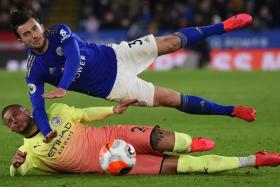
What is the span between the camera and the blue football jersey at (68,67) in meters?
8.80

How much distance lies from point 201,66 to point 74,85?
18970mm

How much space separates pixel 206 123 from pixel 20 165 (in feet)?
18.5

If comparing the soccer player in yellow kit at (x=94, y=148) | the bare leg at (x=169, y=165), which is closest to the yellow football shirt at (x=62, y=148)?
the soccer player in yellow kit at (x=94, y=148)

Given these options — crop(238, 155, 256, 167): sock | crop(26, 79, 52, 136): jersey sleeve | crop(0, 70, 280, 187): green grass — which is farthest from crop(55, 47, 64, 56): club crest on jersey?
crop(238, 155, 256, 167): sock

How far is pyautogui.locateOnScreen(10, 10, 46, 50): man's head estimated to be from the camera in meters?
8.94

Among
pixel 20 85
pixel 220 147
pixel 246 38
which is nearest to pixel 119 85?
pixel 220 147

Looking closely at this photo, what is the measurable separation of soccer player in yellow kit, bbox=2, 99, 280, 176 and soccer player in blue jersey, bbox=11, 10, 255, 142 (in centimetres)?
63

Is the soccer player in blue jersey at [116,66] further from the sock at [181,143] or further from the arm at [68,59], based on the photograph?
→ the sock at [181,143]

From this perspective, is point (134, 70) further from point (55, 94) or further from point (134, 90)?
point (55, 94)

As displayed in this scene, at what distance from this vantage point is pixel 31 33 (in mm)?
8953

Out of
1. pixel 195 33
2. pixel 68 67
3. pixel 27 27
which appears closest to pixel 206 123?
pixel 195 33

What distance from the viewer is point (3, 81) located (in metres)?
22.5

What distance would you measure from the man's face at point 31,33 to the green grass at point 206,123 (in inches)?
59.1

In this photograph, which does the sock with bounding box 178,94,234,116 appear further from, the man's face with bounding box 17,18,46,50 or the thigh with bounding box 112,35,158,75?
the man's face with bounding box 17,18,46,50
